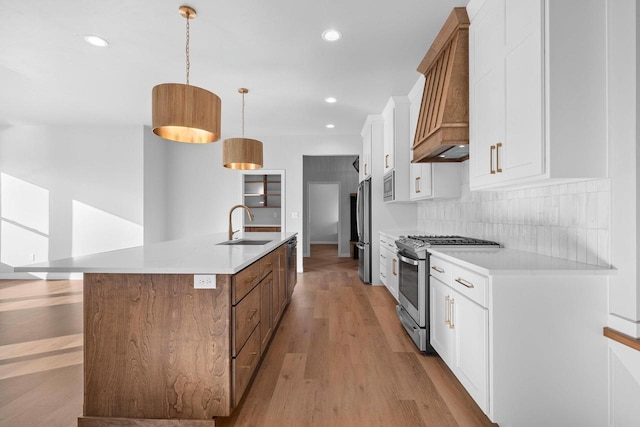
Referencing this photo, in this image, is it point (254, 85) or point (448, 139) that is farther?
point (254, 85)

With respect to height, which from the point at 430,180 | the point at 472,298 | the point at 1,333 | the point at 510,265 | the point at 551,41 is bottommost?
the point at 1,333

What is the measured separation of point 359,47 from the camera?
2.96m

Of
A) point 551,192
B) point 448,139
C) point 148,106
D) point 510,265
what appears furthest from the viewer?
point 148,106

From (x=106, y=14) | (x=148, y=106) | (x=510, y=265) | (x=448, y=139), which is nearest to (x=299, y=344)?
(x=510, y=265)

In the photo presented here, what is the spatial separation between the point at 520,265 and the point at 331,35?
2.36 m

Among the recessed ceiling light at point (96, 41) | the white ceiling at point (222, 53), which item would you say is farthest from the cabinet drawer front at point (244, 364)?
the recessed ceiling light at point (96, 41)

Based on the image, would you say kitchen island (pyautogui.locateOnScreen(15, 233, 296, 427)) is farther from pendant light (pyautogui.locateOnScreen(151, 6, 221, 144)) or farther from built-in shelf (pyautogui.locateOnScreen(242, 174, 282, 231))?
built-in shelf (pyautogui.locateOnScreen(242, 174, 282, 231))

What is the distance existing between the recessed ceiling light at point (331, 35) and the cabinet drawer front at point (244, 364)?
2.51 metres

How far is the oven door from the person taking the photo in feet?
8.23

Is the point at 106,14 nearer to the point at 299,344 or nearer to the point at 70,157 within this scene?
the point at 299,344

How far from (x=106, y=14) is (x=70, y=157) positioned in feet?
13.9

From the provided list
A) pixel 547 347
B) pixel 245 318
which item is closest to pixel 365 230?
pixel 245 318

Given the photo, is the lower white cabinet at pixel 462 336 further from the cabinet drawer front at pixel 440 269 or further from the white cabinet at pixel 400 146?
the white cabinet at pixel 400 146

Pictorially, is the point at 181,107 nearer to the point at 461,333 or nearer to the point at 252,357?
the point at 252,357
